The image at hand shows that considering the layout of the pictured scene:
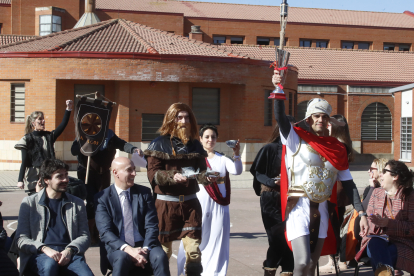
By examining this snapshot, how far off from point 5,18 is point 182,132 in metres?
38.9

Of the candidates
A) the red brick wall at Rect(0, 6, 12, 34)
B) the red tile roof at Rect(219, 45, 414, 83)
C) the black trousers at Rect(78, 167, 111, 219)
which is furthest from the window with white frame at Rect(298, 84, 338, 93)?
the black trousers at Rect(78, 167, 111, 219)

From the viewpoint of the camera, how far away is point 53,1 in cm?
3838

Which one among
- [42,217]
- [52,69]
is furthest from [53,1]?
[42,217]

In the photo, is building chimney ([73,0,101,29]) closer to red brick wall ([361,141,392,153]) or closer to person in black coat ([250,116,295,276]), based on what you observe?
red brick wall ([361,141,392,153])

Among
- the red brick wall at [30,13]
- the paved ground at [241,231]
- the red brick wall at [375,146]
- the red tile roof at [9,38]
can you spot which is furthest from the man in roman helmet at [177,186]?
the red brick wall at [30,13]

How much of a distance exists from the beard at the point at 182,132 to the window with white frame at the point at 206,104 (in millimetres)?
16993

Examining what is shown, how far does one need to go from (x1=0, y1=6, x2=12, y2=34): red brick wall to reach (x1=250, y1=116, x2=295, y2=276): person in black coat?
38.4m

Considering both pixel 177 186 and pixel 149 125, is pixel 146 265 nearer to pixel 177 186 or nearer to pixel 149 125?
pixel 177 186

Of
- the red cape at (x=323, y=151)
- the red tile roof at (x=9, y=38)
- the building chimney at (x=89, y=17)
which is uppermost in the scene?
the building chimney at (x=89, y=17)

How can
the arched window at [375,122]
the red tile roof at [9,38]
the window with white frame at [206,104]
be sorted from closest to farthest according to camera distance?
1. the window with white frame at [206,104]
2. the arched window at [375,122]
3. the red tile roof at [9,38]

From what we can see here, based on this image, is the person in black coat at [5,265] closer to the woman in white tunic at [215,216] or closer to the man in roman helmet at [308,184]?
the woman in white tunic at [215,216]

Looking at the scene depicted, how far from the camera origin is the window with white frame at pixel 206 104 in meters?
22.4

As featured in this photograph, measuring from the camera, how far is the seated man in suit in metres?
4.64

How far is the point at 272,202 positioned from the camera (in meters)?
5.73
